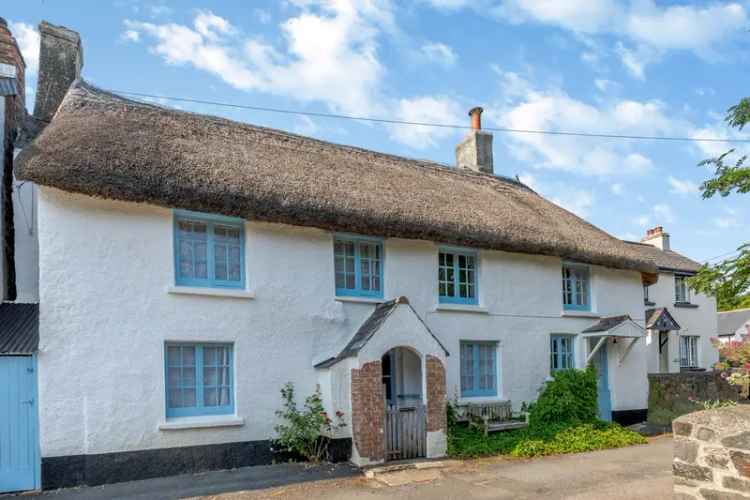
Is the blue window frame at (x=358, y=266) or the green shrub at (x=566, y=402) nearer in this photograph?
the blue window frame at (x=358, y=266)

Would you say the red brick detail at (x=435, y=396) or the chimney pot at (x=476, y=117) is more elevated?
the chimney pot at (x=476, y=117)

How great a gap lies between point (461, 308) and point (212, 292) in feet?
18.9

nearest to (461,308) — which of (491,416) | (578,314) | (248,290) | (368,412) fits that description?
(491,416)

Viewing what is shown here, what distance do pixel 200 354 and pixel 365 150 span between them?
24.1ft

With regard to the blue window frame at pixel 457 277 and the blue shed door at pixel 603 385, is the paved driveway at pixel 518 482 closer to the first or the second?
the blue window frame at pixel 457 277

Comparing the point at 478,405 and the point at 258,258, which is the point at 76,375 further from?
the point at 478,405

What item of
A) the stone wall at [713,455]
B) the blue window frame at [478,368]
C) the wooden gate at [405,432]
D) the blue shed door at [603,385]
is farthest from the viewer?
the blue shed door at [603,385]

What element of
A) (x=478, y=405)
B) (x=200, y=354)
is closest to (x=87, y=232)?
(x=200, y=354)

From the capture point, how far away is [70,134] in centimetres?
1031

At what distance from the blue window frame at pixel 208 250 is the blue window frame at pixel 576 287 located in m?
8.88

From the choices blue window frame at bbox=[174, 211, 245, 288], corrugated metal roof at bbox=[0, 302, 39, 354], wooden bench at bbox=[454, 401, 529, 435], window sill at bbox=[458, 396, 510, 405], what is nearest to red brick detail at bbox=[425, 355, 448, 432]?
wooden bench at bbox=[454, 401, 529, 435]

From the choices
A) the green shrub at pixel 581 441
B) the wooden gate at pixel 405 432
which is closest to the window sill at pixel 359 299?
the wooden gate at pixel 405 432

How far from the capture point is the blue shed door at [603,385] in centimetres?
1620

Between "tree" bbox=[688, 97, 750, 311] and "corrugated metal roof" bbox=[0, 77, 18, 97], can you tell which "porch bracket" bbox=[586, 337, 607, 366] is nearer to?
"tree" bbox=[688, 97, 750, 311]
